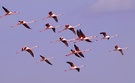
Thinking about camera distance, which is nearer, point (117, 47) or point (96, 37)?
point (96, 37)

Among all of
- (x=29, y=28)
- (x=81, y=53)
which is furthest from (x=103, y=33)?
(x=29, y=28)

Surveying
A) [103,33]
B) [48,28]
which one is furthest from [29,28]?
[103,33]

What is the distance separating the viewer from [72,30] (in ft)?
580

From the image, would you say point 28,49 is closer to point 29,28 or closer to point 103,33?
point 29,28

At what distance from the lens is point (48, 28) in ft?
579

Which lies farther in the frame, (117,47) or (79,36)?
(117,47)

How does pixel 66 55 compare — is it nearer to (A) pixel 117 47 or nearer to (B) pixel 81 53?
(B) pixel 81 53

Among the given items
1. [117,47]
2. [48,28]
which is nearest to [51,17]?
[48,28]

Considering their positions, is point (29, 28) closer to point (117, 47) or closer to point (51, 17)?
point (51, 17)

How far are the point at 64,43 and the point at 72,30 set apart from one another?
136 inches

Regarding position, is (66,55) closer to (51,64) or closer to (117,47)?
(51,64)

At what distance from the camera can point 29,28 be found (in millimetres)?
172125

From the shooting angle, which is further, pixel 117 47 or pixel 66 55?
pixel 117 47

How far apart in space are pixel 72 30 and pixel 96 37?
7235mm
